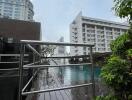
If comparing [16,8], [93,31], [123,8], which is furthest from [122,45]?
[16,8]

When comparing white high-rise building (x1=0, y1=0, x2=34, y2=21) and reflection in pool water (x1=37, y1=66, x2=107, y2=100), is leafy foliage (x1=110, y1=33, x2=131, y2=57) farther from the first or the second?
white high-rise building (x1=0, y1=0, x2=34, y2=21)

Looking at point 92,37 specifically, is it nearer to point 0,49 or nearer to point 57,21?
point 57,21

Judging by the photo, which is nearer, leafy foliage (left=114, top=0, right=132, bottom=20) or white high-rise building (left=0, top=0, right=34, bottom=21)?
leafy foliage (left=114, top=0, right=132, bottom=20)

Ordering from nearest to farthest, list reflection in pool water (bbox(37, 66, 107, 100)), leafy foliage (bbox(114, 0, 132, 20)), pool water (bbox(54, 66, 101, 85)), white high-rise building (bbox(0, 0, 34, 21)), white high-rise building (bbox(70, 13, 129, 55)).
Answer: leafy foliage (bbox(114, 0, 132, 20)), reflection in pool water (bbox(37, 66, 107, 100)), pool water (bbox(54, 66, 101, 85)), white high-rise building (bbox(70, 13, 129, 55)), white high-rise building (bbox(0, 0, 34, 21))

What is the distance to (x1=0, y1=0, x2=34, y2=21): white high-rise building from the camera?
58.7m

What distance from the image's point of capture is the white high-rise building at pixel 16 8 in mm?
58731

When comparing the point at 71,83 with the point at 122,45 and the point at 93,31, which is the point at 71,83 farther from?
the point at 93,31

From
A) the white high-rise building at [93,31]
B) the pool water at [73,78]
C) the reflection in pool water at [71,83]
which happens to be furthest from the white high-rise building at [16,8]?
the reflection in pool water at [71,83]

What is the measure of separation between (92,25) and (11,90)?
48613 mm

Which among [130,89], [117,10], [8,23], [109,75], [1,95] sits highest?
[8,23]

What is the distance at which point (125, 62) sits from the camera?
4.21 feet

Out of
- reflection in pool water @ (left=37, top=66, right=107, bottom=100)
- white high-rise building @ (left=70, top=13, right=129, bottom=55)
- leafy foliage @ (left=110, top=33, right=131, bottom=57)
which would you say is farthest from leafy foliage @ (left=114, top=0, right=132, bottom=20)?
white high-rise building @ (left=70, top=13, right=129, bottom=55)

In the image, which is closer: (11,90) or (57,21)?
(11,90)

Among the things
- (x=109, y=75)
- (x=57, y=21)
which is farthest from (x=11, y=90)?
(x=57, y=21)
